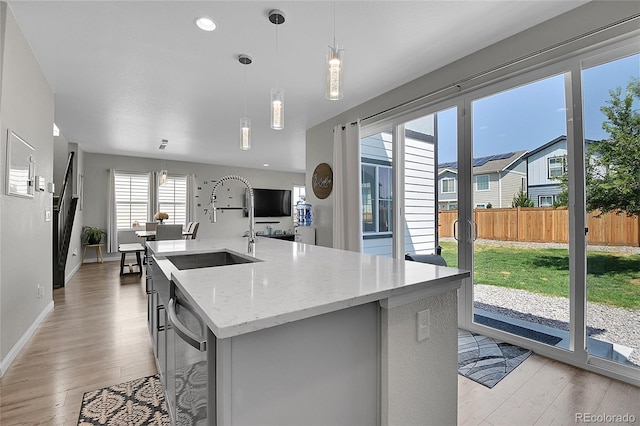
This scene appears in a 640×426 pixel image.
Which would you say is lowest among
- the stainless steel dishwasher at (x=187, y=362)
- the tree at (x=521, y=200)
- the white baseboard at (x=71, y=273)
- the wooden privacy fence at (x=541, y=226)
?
the white baseboard at (x=71, y=273)

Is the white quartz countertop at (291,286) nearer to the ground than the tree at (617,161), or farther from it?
nearer to the ground

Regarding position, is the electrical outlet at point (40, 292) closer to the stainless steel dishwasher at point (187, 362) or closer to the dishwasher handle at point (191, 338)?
the stainless steel dishwasher at point (187, 362)

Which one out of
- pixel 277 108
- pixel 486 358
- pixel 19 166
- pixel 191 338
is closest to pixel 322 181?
pixel 277 108

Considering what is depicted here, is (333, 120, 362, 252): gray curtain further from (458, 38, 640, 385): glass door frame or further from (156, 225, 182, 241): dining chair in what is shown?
(156, 225, 182, 241): dining chair

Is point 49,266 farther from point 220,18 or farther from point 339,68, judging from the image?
point 339,68

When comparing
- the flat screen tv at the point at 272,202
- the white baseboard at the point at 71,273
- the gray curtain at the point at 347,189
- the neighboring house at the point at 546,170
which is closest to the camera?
the neighboring house at the point at 546,170

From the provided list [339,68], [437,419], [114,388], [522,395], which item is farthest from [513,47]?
[114,388]

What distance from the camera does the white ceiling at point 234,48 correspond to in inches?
84.7

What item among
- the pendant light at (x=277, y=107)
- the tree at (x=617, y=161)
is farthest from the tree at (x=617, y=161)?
the pendant light at (x=277, y=107)

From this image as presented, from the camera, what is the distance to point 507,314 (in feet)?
8.85

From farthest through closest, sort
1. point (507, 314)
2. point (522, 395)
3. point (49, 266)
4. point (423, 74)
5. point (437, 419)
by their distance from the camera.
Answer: point (49, 266) → point (423, 74) → point (507, 314) → point (522, 395) → point (437, 419)

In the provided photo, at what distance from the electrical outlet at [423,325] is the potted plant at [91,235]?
Answer: 24.9 feet

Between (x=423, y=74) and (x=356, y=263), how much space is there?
251cm
